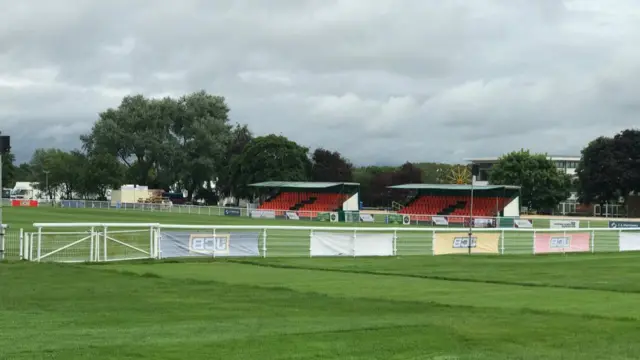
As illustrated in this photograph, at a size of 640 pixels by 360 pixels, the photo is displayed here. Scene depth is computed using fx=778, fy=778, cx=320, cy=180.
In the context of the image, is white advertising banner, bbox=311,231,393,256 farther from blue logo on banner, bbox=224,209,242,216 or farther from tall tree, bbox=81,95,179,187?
tall tree, bbox=81,95,179,187

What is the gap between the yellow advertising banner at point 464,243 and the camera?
33906 millimetres

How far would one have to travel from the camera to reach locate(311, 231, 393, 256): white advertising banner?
3089cm

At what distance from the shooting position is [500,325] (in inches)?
476

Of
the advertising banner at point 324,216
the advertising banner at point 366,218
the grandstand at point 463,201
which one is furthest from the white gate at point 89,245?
the grandstand at point 463,201

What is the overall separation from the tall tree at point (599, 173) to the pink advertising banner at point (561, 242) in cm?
6881

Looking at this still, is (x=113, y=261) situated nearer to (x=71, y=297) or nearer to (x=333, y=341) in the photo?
(x=71, y=297)

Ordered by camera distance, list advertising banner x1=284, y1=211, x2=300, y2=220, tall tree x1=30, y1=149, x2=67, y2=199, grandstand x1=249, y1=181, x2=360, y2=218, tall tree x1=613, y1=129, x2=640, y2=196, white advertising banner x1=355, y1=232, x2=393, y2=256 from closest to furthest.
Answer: white advertising banner x1=355, y1=232, x2=393, y2=256 → advertising banner x1=284, y1=211, x2=300, y2=220 → grandstand x1=249, y1=181, x2=360, y2=218 → tall tree x1=613, y1=129, x2=640, y2=196 → tall tree x1=30, y1=149, x2=67, y2=199

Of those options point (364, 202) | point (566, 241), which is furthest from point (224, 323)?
point (364, 202)

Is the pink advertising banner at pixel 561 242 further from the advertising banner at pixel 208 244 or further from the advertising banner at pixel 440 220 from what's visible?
the advertising banner at pixel 440 220

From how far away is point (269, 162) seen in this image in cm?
11006

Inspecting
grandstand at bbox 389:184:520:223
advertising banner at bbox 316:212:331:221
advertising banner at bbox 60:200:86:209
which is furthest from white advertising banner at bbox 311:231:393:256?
advertising banner at bbox 60:200:86:209

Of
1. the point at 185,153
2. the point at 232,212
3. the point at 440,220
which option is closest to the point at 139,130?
the point at 185,153

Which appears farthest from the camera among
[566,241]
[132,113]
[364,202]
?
[364,202]

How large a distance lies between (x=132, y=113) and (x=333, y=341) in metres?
111
